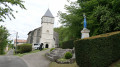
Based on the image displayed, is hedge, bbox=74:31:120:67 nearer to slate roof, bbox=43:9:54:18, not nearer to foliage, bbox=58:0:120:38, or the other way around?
foliage, bbox=58:0:120:38

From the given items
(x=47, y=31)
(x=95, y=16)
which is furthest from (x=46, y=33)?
(x=95, y=16)

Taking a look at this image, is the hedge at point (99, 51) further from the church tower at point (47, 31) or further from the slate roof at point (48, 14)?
the slate roof at point (48, 14)

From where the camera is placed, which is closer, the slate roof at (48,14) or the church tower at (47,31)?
the church tower at (47,31)

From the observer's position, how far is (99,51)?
22.2 ft

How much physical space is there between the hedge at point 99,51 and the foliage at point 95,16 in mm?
4713

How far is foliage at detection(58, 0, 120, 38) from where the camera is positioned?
38.6 ft

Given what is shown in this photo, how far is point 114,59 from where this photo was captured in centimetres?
714

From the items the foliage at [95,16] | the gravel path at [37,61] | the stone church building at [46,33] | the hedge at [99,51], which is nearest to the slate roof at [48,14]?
the stone church building at [46,33]

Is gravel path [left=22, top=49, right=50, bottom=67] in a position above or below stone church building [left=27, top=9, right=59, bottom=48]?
below

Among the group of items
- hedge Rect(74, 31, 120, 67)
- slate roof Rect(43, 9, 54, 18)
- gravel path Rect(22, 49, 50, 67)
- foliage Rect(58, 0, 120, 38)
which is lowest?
gravel path Rect(22, 49, 50, 67)

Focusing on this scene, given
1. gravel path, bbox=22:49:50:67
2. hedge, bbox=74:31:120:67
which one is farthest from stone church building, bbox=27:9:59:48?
hedge, bbox=74:31:120:67

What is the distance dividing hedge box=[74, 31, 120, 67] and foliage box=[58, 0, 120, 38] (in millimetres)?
4713

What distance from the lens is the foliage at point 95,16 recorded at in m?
11.8

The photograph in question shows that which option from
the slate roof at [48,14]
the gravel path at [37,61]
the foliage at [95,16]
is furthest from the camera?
the slate roof at [48,14]
